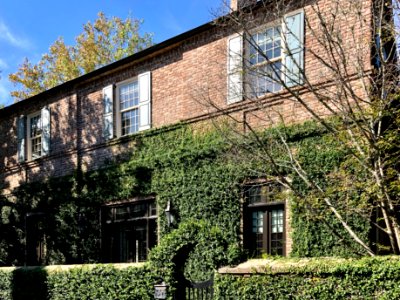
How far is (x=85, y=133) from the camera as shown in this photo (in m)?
17.8

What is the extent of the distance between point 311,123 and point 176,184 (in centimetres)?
440

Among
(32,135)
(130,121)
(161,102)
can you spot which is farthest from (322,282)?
(32,135)

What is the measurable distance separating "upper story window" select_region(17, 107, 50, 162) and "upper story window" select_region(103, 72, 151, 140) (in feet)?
11.9

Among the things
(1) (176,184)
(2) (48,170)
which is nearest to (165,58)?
(1) (176,184)

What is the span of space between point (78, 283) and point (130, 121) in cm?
620

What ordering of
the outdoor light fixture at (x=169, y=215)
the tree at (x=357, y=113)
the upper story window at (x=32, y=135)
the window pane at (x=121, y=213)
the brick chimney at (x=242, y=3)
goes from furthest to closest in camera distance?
1. the upper story window at (x=32, y=135)
2. the window pane at (x=121, y=213)
3. the outdoor light fixture at (x=169, y=215)
4. the brick chimney at (x=242, y=3)
5. the tree at (x=357, y=113)

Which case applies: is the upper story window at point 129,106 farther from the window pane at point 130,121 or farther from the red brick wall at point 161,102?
the red brick wall at point 161,102

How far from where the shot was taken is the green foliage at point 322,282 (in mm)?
7320

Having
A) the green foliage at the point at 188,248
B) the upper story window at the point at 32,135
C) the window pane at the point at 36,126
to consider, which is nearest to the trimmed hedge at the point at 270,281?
the green foliage at the point at 188,248

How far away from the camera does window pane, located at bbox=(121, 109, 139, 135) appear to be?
16500mm

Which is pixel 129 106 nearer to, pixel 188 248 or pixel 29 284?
pixel 29 284

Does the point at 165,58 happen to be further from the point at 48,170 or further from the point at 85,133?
the point at 48,170

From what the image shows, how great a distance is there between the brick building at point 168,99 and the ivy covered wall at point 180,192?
0.46 metres

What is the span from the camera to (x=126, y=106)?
16.9 m
